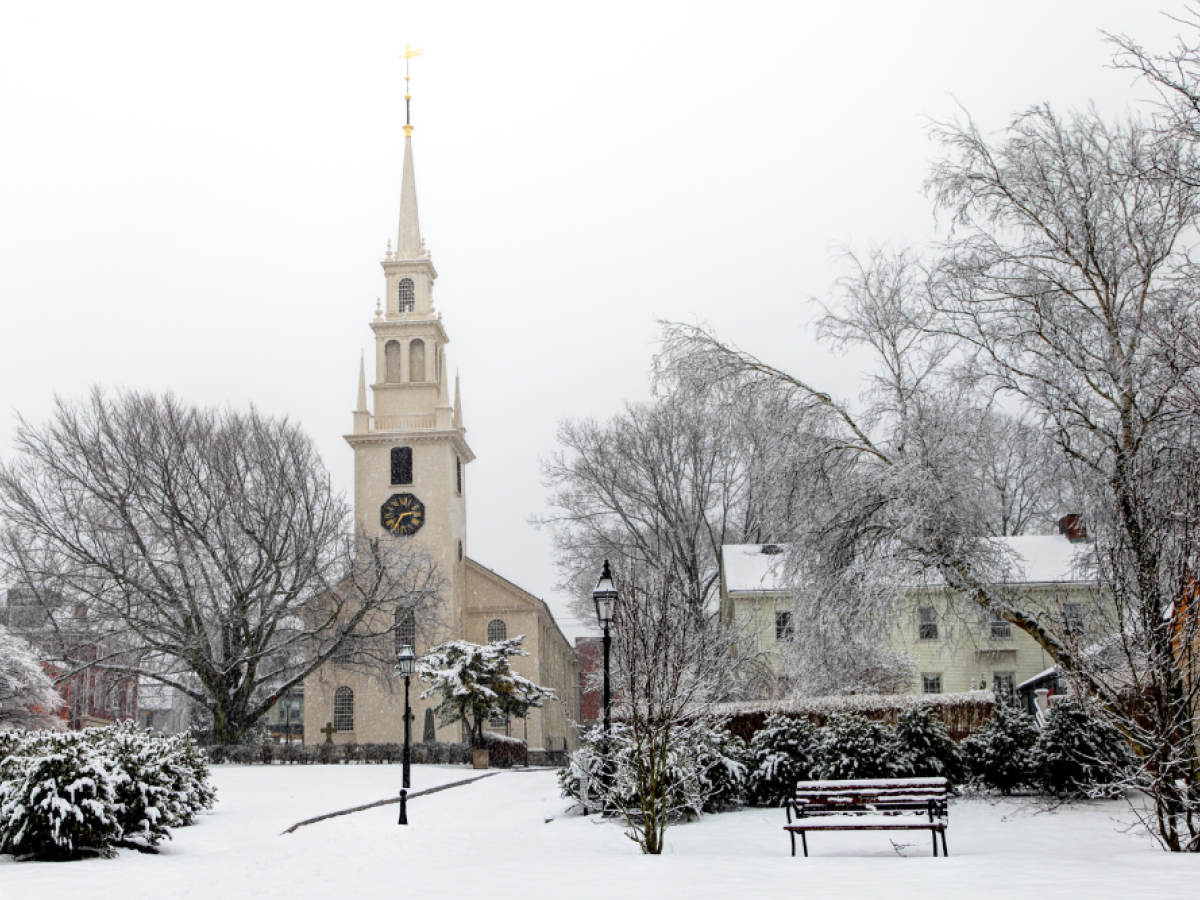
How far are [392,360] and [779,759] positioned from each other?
37.6 metres

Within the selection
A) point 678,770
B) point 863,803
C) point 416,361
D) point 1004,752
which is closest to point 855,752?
point 1004,752

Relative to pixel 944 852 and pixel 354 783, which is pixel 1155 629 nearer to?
pixel 944 852

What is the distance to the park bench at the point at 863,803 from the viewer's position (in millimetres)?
11883

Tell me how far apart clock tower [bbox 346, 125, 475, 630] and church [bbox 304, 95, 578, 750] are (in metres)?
0.05

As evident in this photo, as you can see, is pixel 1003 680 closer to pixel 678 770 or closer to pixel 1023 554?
pixel 1023 554

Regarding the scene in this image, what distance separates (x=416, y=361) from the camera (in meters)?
51.7

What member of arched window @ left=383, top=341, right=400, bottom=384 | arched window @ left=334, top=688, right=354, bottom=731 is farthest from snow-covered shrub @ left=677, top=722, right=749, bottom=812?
arched window @ left=383, top=341, right=400, bottom=384

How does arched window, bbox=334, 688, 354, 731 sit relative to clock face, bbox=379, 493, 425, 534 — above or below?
below

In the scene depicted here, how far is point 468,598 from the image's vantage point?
5166 centimetres

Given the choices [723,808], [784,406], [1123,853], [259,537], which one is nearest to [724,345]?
[784,406]

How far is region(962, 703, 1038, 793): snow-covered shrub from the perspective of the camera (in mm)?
17797

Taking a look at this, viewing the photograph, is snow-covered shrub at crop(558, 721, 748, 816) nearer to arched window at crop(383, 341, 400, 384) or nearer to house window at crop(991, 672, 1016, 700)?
house window at crop(991, 672, 1016, 700)

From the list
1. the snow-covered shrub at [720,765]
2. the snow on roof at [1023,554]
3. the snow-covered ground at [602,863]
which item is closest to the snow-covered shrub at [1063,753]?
the snow-covered ground at [602,863]

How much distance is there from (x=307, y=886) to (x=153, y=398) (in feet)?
96.8
